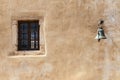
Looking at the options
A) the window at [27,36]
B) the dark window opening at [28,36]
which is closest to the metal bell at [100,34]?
the window at [27,36]

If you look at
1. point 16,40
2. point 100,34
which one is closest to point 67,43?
point 100,34

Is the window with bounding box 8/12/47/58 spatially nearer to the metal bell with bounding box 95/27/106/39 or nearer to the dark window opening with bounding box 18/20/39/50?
the dark window opening with bounding box 18/20/39/50

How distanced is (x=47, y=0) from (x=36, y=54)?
57.8 inches

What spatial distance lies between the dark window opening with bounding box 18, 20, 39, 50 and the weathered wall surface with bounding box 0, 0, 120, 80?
0.28 m

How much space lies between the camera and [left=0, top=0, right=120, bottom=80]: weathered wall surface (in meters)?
8.72

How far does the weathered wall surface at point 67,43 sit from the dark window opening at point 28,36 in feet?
0.91

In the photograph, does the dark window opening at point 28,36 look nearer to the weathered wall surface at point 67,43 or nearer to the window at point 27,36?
the window at point 27,36

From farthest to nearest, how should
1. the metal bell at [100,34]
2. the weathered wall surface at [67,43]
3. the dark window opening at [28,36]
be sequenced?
the dark window opening at [28,36], the weathered wall surface at [67,43], the metal bell at [100,34]

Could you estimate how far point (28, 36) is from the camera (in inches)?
352

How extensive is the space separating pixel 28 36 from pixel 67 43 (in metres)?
1.08

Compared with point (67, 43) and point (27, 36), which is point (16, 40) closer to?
point (27, 36)

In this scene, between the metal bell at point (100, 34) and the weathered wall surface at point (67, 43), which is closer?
the metal bell at point (100, 34)

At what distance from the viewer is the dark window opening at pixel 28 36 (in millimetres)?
8922

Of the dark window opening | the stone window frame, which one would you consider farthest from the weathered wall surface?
the dark window opening
